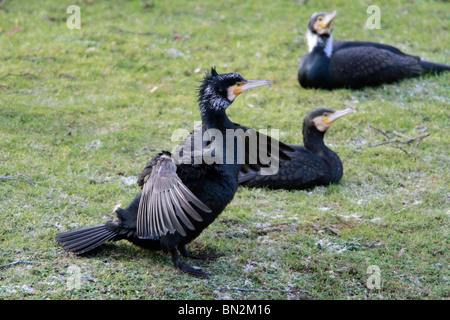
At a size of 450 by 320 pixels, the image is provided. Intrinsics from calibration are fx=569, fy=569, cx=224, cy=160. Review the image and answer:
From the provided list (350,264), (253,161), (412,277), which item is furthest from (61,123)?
(412,277)

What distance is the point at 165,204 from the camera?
14.2 ft

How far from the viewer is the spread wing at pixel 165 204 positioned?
426cm

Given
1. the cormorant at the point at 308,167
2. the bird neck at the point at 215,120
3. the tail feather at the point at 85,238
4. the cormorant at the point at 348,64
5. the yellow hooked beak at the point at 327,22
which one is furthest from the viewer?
the yellow hooked beak at the point at 327,22

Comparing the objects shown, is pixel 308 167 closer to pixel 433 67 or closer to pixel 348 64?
pixel 348 64

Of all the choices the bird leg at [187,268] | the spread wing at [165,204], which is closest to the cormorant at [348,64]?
the spread wing at [165,204]

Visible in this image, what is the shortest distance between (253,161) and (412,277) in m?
1.97

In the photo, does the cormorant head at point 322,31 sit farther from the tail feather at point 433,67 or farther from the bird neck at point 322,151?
the bird neck at point 322,151

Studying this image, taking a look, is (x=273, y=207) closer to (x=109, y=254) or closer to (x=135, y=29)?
(x=109, y=254)

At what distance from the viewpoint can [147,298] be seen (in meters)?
4.17

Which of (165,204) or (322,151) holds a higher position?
(165,204)

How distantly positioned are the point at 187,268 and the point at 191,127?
3437 mm

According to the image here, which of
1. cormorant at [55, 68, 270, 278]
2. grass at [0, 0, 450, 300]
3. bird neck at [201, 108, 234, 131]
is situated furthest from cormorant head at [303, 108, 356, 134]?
cormorant at [55, 68, 270, 278]

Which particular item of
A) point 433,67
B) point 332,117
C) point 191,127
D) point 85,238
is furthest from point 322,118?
point 433,67

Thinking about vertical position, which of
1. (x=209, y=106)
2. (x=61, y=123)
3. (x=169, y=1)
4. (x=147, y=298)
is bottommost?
(x=147, y=298)
